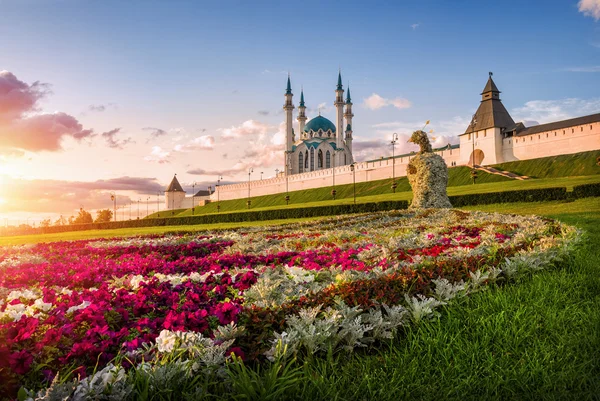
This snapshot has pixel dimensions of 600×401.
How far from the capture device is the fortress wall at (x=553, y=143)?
57.2 meters

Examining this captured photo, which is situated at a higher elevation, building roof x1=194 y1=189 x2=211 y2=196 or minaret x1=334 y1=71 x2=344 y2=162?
minaret x1=334 y1=71 x2=344 y2=162

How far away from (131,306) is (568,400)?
3907 mm

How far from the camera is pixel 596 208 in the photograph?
760 inches

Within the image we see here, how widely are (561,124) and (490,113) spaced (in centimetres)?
1010

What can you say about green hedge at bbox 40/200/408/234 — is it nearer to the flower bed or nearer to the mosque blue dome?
the flower bed

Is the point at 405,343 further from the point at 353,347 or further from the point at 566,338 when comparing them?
the point at 566,338

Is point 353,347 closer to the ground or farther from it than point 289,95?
closer to the ground

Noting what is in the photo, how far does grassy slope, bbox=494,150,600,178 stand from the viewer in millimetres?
52641

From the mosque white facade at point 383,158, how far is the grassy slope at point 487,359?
47.2m

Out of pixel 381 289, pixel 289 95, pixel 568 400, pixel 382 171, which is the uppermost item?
pixel 289 95

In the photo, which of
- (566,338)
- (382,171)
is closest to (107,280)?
(566,338)

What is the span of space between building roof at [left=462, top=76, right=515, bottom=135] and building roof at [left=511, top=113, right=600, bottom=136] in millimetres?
3394

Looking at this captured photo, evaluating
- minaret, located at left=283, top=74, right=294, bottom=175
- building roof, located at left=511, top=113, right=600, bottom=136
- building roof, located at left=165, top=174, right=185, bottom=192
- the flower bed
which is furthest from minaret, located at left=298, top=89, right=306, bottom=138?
the flower bed

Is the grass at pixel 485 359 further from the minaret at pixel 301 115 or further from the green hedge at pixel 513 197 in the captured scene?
the minaret at pixel 301 115
